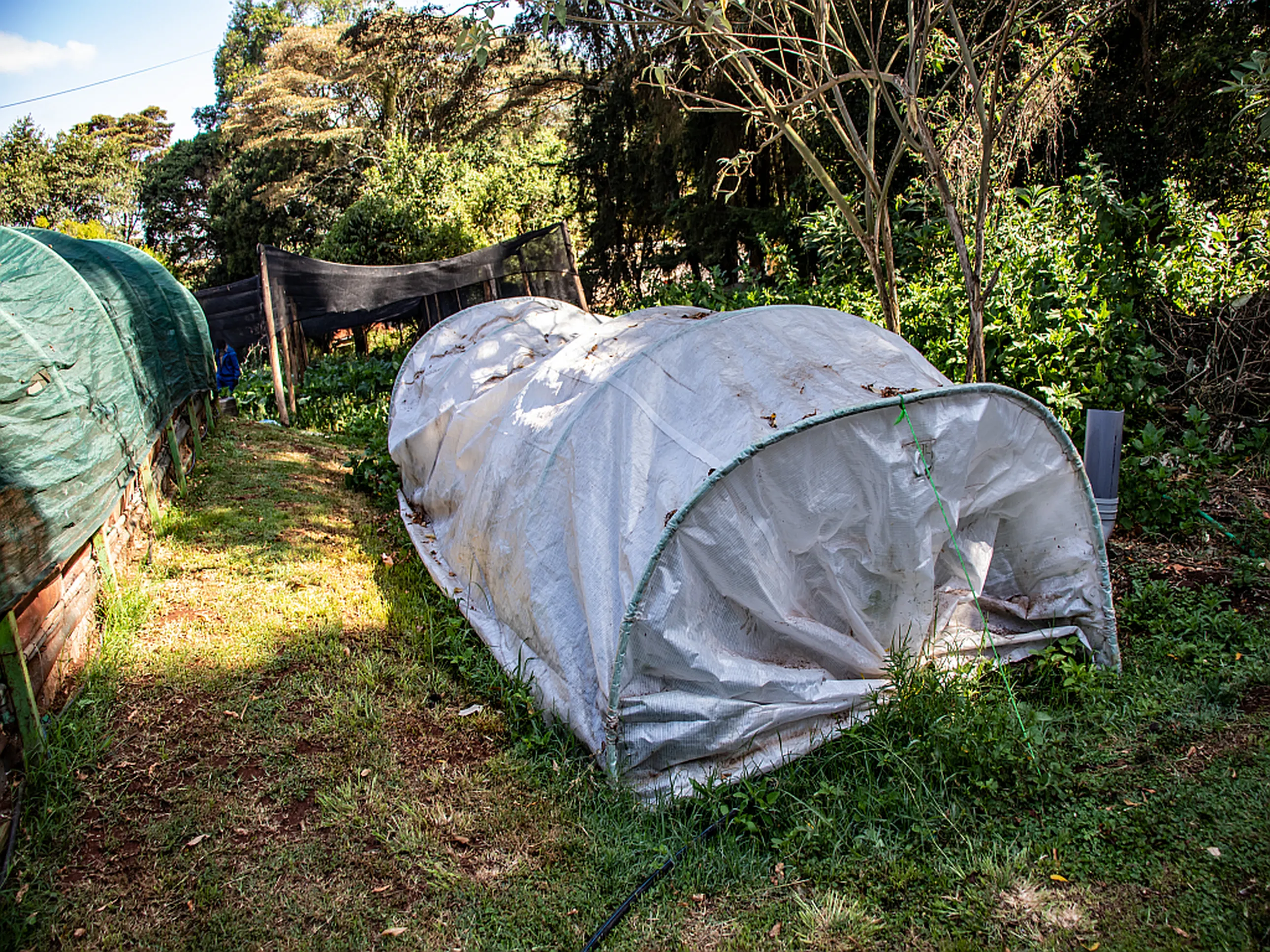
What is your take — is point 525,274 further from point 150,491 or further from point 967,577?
point 967,577

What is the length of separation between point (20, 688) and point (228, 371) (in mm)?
9845

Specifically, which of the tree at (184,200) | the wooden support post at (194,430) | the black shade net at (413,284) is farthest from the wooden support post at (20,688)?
the tree at (184,200)

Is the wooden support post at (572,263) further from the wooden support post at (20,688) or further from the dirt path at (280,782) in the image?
the wooden support post at (20,688)

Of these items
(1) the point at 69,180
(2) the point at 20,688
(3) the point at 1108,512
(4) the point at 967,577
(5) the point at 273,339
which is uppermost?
(1) the point at 69,180

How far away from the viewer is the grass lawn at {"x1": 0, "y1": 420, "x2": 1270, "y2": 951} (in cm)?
244

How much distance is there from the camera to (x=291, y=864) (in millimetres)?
2717

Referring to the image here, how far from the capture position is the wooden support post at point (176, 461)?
6176 mm

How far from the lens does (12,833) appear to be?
2.68m

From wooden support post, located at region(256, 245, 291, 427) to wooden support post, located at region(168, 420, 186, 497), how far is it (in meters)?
3.10

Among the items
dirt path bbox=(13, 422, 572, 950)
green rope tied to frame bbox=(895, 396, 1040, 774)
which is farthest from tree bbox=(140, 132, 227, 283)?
green rope tied to frame bbox=(895, 396, 1040, 774)

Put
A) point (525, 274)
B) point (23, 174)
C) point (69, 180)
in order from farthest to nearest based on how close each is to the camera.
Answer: point (69, 180) < point (23, 174) < point (525, 274)

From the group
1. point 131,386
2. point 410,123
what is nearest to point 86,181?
point 410,123

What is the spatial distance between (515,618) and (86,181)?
36.1 m

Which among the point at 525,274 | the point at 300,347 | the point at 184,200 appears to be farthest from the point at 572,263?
the point at 184,200
